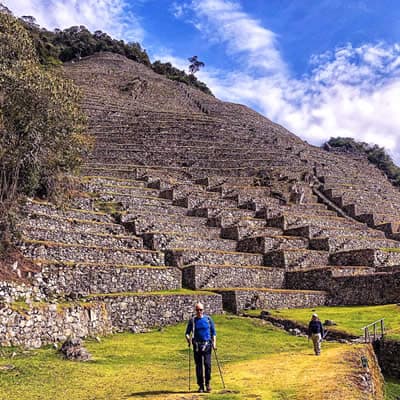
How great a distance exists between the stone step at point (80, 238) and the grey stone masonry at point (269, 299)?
4.90 m

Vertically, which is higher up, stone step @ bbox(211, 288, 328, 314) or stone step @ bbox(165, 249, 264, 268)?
stone step @ bbox(165, 249, 264, 268)

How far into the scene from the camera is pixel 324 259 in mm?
30141

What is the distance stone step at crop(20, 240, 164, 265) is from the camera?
1938 cm

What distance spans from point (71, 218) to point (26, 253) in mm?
5303

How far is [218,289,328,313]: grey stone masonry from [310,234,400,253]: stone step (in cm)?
530

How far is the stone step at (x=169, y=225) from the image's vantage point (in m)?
26.5

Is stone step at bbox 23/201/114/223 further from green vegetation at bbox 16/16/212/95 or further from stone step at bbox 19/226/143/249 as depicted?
green vegetation at bbox 16/16/212/95

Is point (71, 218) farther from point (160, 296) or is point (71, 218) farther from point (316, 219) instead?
point (316, 219)

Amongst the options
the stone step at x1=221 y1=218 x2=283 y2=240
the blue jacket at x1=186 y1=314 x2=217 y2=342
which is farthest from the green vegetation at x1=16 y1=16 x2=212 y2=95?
the blue jacket at x1=186 y1=314 x2=217 y2=342

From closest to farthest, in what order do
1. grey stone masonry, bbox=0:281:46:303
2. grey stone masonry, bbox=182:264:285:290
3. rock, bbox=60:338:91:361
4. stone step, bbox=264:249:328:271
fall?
rock, bbox=60:338:91:361
grey stone masonry, bbox=0:281:46:303
grey stone masonry, bbox=182:264:285:290
stone step, bbox=264:249:328:271

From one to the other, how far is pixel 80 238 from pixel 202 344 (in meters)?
13.3

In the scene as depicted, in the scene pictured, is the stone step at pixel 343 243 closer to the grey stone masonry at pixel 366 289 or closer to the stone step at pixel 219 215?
the grey stone masonry at pixel 366 289

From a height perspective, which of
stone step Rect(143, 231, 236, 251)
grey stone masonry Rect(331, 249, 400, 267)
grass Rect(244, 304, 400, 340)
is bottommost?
grass Rect(244, 304, 400, 340)

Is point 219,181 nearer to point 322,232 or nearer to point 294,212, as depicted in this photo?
point 294,212
